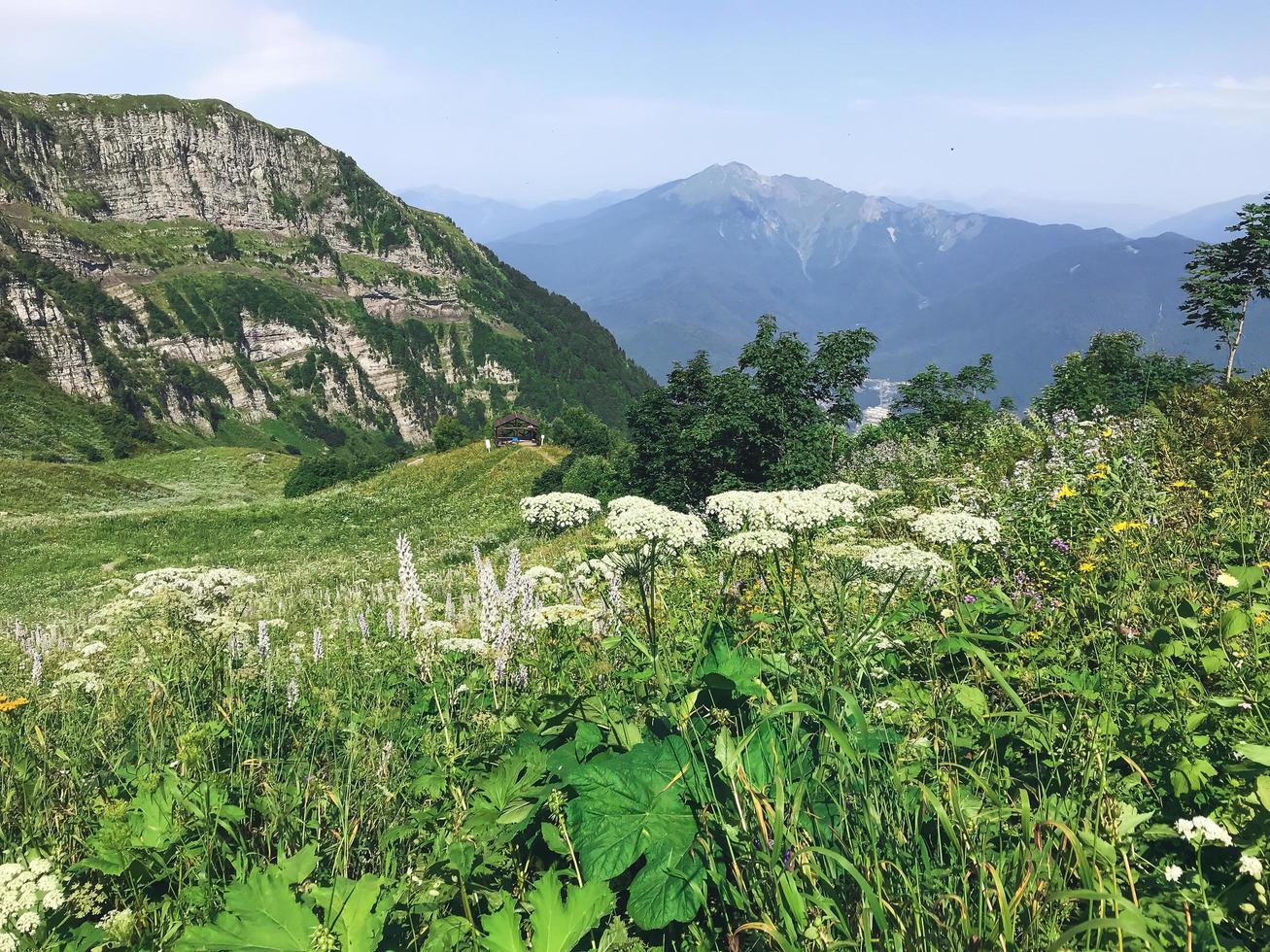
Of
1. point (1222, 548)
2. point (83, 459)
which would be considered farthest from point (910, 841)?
point (83, 459)

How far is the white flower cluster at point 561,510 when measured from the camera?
19.3 ft

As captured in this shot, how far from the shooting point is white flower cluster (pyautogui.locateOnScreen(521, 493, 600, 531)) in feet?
19.3

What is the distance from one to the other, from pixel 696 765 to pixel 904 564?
2078mm

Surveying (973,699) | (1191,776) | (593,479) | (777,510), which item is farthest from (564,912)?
(593,479)

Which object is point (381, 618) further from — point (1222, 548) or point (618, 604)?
point (1222, 548)

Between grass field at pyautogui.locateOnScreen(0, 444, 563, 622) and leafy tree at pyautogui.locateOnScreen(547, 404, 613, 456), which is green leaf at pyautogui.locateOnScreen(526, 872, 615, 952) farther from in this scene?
leafy tree at pyautogui.locateOnScreen(547, 404, 613, 456)

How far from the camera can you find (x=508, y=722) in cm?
350

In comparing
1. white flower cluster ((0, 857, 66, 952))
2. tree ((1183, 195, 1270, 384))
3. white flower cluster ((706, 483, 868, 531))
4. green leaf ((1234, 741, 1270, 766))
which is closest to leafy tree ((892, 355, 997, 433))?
tree ((1183, 195, 1270, 384))

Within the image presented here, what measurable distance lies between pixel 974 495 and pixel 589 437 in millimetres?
53532

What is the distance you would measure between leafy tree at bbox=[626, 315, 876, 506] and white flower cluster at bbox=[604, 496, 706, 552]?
2641 centimetres

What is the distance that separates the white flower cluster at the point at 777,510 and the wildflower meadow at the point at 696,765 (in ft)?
0.12

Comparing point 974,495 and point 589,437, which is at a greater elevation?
point 974,495

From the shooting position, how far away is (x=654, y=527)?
469 cm

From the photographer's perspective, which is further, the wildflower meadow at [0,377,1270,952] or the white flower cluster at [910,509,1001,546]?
the white flower cluster at [910,509,1001,546]
